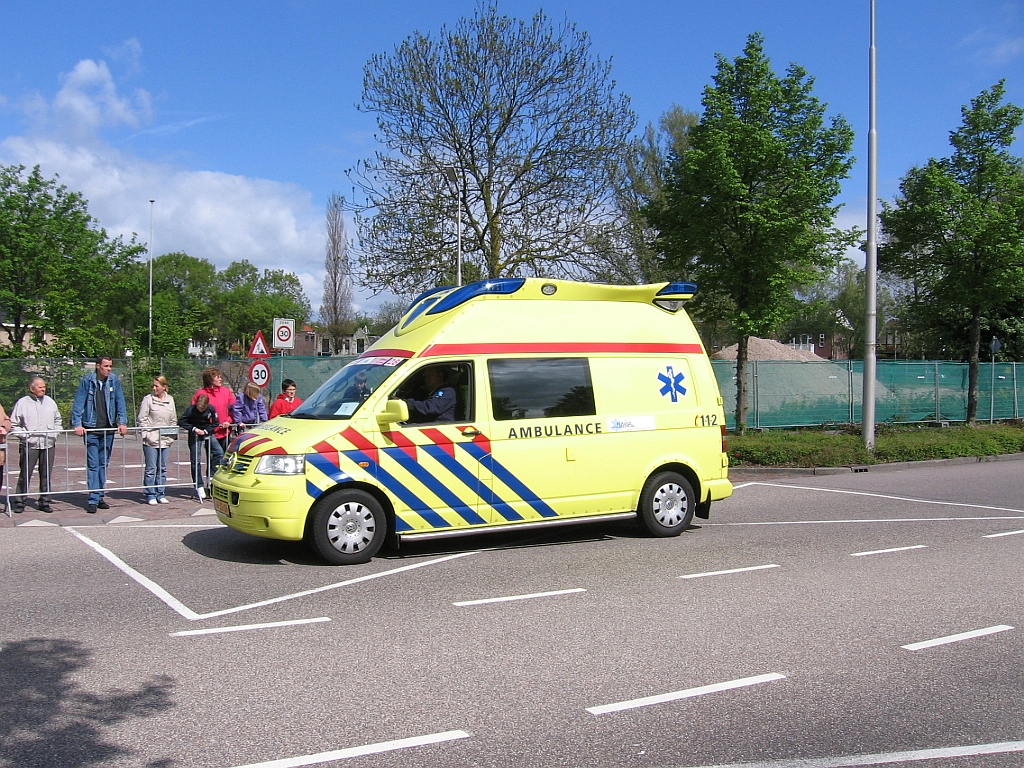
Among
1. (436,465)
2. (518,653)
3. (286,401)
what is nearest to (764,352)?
(286,401)

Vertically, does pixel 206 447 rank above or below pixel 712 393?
below

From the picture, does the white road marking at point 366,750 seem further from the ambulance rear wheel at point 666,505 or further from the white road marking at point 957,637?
the ambulance rear wheel at point 666,505

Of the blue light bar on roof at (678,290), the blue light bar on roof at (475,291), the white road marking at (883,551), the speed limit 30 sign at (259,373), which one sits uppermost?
the blue light bar on roof at (678,290)

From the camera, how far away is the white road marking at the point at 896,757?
3822 mm

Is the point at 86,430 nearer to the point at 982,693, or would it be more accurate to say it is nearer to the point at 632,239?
the point at 982,693

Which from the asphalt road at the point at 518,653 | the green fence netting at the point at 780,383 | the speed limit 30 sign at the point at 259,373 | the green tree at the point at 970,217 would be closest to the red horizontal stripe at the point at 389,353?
the asphalt road at the point at 518,653

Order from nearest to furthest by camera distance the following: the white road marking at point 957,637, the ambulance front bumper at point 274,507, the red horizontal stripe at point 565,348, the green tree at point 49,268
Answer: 1. the white road marking at point 957,637
2. the ambulance front bumper at point 274,507
3. the red horizontal stripe at point 565,348
4. the green tree at point 49,268

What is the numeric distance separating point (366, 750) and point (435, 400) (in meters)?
4.61

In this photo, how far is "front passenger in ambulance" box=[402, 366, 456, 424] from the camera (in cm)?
824

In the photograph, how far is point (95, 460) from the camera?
1127 cm

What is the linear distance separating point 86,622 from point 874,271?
1640 centimetres

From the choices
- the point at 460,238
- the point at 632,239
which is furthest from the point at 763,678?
the point at 632,239

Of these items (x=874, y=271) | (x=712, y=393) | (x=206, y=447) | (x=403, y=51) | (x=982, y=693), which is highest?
(x=403, y=51)

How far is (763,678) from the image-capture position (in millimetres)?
4922
